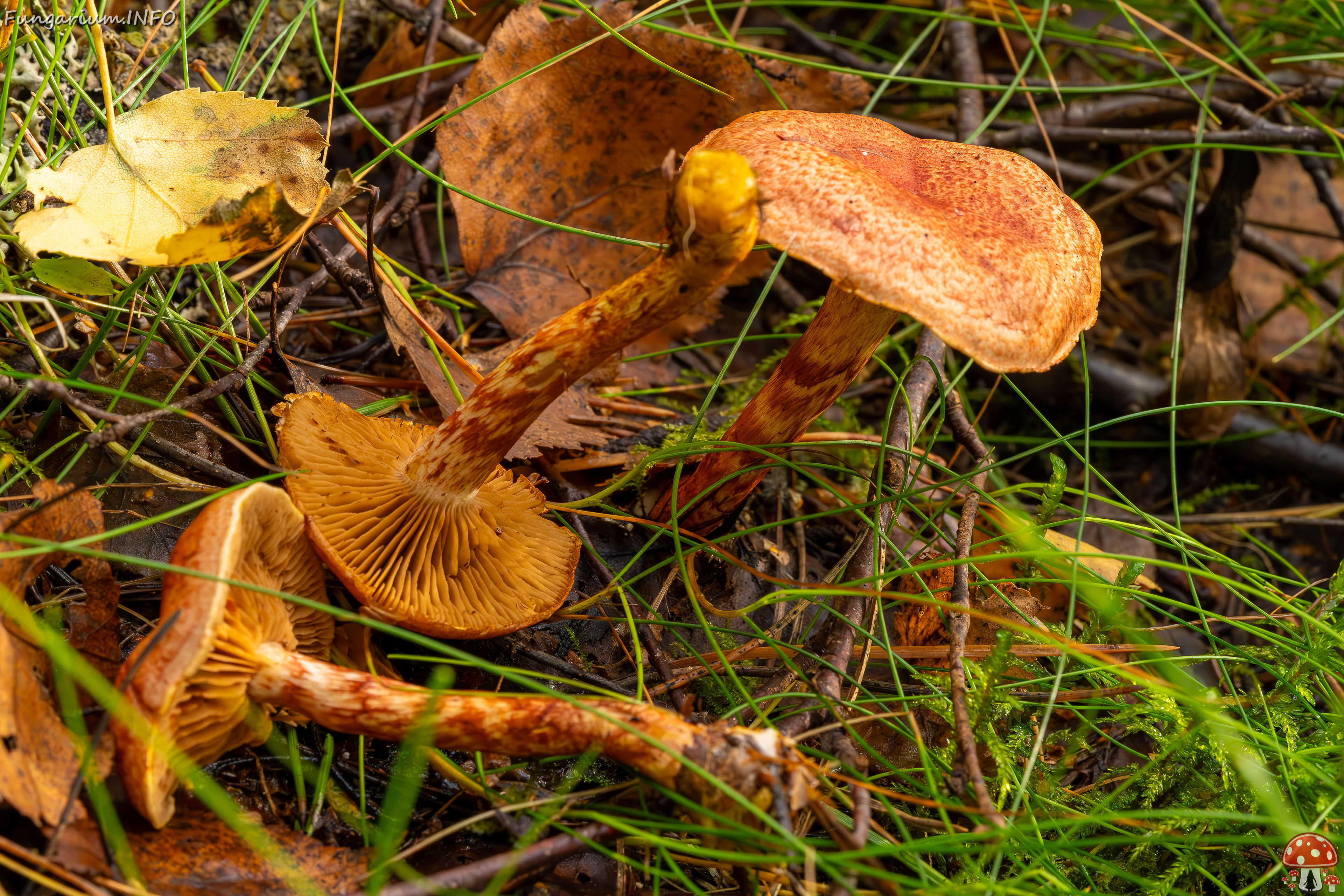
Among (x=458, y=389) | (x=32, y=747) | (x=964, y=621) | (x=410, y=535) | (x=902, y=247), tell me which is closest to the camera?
(x=32, y=747)

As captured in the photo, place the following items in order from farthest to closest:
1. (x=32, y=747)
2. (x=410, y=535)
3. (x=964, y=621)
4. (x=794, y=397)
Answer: (x=794, y=397), (x=410, y=535), (x=964, y=621), (x=32, y=747)

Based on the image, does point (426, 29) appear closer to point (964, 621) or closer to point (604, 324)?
point (604, 324)

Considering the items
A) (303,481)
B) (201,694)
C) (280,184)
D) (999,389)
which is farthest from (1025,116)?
(201,694)

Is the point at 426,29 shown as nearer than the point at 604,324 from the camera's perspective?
No

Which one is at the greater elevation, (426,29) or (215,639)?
(426,29)

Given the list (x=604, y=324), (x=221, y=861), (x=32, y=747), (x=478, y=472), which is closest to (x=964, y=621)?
(x=604, y=324)
